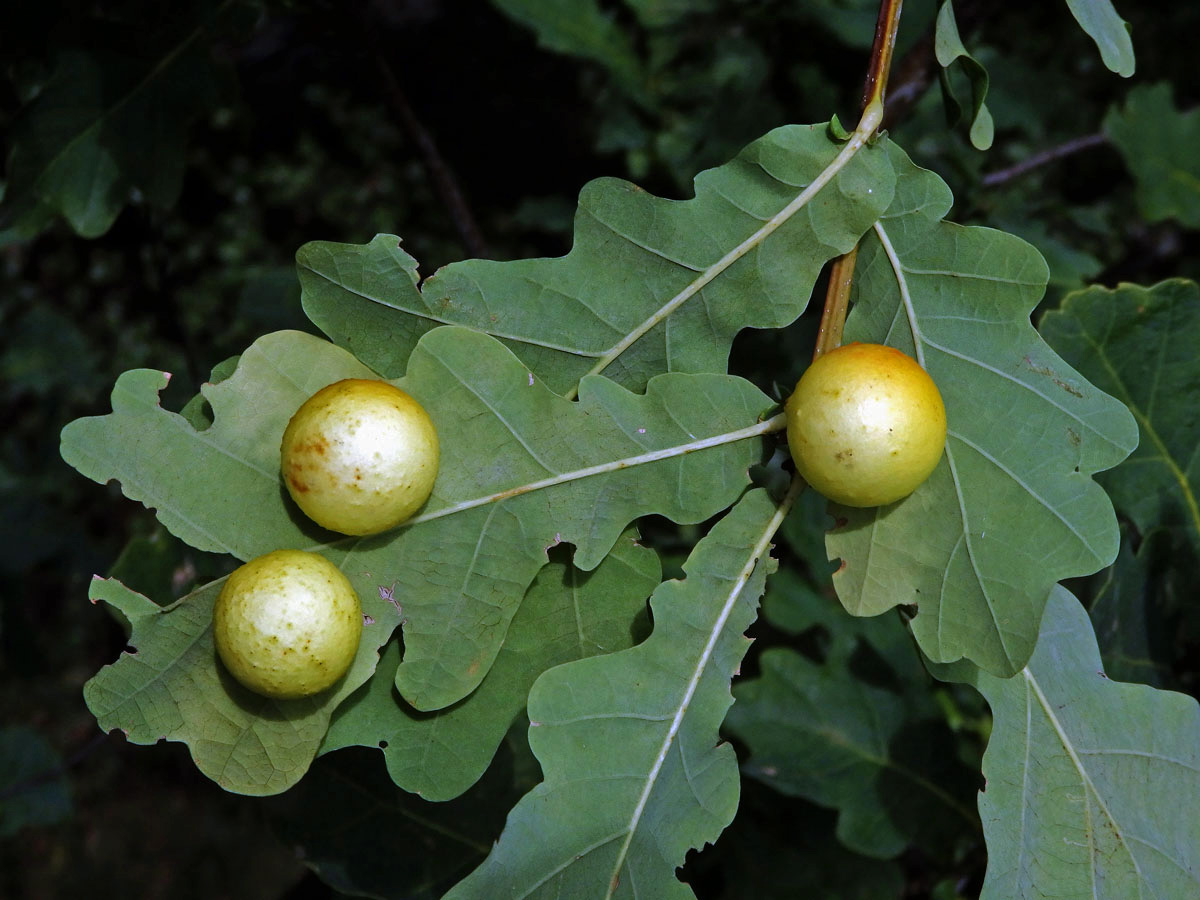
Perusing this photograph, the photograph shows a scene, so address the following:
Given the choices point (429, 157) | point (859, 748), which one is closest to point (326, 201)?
point (429, 157)

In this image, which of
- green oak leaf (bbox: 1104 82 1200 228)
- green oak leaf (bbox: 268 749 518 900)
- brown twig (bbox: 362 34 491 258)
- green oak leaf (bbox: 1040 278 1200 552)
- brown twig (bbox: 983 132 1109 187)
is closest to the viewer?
green oak leaf (bbox: 1040 278 1200 552)

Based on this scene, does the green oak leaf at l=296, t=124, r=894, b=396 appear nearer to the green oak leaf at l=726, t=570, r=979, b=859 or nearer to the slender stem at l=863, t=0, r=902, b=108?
the slender stem at l=863, t=0, r=902, b=108

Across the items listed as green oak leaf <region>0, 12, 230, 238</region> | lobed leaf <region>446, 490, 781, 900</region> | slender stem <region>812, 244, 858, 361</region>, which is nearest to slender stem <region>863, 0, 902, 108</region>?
slender stem <region>812, 244, 858, 361</region>

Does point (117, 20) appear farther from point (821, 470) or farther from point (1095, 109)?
point (1095, 109)

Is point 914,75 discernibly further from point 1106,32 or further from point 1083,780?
point 1083,780

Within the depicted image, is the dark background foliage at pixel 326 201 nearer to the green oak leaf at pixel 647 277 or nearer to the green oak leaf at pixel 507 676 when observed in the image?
the green oak leaf at pixel 647 277

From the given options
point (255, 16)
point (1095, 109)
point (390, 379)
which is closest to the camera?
point (390, 379)

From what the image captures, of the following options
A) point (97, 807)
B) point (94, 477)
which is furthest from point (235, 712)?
point (97, 807)
